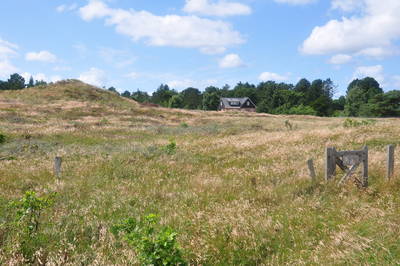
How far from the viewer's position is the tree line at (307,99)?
76562 millimetres

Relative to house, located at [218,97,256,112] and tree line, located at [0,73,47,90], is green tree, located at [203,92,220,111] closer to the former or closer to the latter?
house, located at [218,97,256,112]

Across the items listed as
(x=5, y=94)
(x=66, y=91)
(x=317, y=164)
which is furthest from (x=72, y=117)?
(x=317, y=164)

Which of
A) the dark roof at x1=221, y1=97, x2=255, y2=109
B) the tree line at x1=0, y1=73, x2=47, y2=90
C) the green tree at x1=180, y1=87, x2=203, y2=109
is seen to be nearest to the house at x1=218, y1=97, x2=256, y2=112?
the dark roof at x1=221, y1=97, x2=255, y2=109

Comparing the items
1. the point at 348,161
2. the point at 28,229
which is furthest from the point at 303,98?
the point at 28,229

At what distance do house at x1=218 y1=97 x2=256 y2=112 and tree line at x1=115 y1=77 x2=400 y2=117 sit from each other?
373cm

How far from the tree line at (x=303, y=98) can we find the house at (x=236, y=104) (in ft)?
13.9

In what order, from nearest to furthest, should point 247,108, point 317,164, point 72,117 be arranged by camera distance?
1. point 317,164
2. point 72,117
3. point 247,108

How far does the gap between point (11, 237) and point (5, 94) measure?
→ 64745 millimetres

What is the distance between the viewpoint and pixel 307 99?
112 metres

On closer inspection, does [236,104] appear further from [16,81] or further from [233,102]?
[16,81]

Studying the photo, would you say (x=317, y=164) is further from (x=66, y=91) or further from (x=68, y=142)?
(x=66, y=91)

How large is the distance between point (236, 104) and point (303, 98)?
2346 cm

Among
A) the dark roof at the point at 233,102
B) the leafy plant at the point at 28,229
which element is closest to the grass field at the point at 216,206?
the leafy plant at the point at 28,229

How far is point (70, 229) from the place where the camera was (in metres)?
6.02
